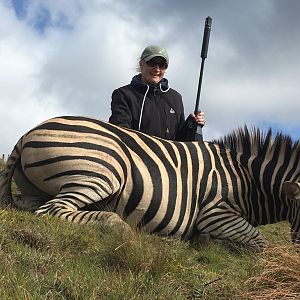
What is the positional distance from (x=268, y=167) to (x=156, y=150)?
4.47 feet

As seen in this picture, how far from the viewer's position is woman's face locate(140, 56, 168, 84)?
7516 mm

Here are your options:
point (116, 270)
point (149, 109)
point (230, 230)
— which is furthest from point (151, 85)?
point (116, 270)

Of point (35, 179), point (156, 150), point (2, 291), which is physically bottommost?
point (2, 291)

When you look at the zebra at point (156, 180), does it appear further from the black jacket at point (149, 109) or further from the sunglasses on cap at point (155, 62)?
the sunglasses on cap at point (155, 62)

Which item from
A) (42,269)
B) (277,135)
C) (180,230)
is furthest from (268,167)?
(42,269)

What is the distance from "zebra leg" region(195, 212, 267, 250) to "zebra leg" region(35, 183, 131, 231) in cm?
119

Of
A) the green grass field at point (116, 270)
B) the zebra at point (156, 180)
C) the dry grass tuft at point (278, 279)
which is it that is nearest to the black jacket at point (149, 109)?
the zebra at point (156, 180)

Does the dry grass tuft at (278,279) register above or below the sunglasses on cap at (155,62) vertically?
below

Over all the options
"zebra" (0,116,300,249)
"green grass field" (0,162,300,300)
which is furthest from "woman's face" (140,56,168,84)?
"green grass field" (0,162,300,300)

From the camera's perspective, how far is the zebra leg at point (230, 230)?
569cm

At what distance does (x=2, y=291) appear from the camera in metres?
2.88

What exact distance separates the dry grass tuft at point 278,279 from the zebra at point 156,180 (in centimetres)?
147

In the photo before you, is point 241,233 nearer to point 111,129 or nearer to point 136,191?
point 136,191

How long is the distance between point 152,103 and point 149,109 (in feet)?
0.40
